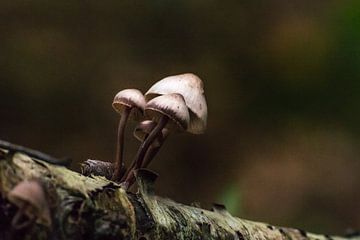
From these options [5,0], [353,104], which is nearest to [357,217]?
[353,104]

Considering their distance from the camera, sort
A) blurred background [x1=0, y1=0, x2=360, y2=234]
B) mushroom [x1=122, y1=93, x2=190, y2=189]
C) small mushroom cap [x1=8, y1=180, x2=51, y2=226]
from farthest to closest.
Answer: blurred background [x1=0, y1=0, x2=360, y2=234] → mushroom [x1=122, y1=93, x2=190, y2=189] → small mushroom cap [x1=8, y1=180, x2=51, y2=226]

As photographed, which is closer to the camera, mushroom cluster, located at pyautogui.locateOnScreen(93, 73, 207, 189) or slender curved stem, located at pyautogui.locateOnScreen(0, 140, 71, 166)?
slender curved stem, located at pyautogui.locateOnScreen(0, 140, 71, 166)

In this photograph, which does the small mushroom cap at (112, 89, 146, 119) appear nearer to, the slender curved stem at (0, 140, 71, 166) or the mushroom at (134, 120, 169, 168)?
the mushroom at (134, 120, 169, 168)

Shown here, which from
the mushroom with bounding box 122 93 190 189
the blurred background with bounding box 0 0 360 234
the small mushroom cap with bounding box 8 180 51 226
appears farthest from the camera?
the blurred background with bounding box 0 0 360 234

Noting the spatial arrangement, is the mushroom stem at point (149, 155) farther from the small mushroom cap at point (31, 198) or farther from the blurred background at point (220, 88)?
the blurred background at point (220, 88)

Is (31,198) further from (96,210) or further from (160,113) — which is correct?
(160,113)

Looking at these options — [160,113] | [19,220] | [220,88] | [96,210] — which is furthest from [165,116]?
[220,88]

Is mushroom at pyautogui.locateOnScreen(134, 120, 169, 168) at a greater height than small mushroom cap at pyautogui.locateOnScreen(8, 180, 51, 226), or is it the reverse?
small mushroom cap at pyautogui.locateOnScreen(8, 180, 51, 226)

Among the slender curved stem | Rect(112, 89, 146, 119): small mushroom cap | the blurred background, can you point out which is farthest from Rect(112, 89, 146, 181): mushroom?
the blurred background
